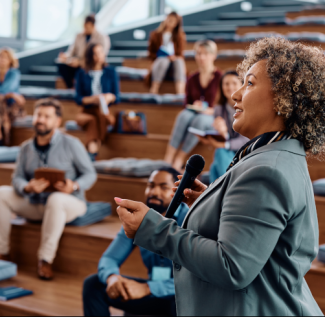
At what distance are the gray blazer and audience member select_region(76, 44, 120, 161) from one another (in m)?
2.75

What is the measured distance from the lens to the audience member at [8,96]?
404 cm

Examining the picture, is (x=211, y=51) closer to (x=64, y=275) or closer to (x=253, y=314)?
(x=64, y=275)

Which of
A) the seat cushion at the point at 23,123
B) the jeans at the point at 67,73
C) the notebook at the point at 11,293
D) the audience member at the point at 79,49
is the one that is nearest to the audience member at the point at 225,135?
the notebook at the point at 11,293

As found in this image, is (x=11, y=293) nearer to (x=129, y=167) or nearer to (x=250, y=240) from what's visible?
(x=129, y=167)

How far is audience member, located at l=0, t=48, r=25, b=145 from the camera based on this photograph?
4.04 meters

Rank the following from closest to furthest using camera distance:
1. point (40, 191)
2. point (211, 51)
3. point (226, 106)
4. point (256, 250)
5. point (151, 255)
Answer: point (256, 250), point (151, 255), point (40, 191), point (226, 106), point (211, 51)

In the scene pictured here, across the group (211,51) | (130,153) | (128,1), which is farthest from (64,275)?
(128,1)

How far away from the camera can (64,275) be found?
2.70m

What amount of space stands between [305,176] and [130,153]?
8.94 ft

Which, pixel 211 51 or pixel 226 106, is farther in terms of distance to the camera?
pixel 211 51

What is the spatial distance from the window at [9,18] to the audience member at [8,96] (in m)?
2.34

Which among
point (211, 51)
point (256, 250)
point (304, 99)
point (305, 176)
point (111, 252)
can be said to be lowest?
point (111, 252)

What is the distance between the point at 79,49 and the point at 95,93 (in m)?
1.33

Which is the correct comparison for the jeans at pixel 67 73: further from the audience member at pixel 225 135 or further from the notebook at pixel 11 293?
the notebook at pixel 11 293
